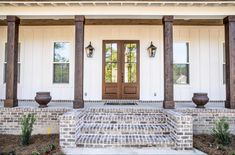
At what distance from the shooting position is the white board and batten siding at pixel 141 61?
26.8 ft

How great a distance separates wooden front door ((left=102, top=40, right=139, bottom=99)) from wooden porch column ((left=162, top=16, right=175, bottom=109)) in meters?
2.30

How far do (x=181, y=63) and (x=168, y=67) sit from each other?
8.46 ft

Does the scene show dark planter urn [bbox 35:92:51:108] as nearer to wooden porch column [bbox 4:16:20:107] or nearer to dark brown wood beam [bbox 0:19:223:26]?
wooden porch column [bbox 4:16:20:107]

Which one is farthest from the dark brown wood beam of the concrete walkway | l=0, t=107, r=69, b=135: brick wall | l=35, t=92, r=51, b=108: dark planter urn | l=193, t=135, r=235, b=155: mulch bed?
the concrete walkway

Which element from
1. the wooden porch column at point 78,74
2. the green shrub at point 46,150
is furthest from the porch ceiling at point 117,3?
the green shrub at point 46,150

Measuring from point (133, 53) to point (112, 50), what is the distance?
0.89 m

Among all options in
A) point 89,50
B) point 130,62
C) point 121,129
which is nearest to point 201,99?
point 121,129

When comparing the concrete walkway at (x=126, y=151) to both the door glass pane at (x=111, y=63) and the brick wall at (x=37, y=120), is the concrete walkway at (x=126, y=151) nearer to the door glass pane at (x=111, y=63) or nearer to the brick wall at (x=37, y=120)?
the brick wall at (x=37, y=120)

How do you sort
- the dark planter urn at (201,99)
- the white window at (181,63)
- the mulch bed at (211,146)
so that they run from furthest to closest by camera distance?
the white window at (181,63), the dark planter urn at (201,99), the mulch bed at (211,146)

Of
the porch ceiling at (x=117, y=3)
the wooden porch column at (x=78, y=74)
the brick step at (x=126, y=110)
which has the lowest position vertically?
the brick step at (x=126, y=110)

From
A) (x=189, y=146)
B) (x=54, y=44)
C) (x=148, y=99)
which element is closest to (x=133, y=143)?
(x=189, y=146)

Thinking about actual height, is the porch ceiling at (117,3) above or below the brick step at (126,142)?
above

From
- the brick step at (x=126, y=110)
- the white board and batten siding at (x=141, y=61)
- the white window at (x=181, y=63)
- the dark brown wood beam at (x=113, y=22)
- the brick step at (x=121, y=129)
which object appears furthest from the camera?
the white window at (x=181, y=63)

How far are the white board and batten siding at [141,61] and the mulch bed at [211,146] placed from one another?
3059 mm
